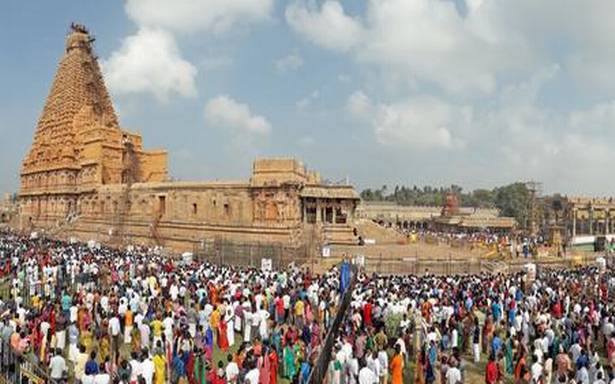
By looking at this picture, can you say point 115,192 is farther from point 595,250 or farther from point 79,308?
point 595,250

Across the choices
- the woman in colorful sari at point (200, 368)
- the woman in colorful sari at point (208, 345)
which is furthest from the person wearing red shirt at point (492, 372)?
the woman in colorful sari at point (208, 345)

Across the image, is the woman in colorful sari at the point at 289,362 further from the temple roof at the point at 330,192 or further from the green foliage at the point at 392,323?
the temple roof at the point at 330,192

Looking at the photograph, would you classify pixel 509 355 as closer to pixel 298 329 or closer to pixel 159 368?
pixel 298 329

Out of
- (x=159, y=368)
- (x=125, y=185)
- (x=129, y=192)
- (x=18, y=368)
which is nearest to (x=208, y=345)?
(x=159, y=368)

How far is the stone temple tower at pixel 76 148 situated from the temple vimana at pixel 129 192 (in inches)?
3.8

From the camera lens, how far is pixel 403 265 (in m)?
27.8

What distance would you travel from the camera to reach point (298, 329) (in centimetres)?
1409

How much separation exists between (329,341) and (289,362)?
0.91 metres

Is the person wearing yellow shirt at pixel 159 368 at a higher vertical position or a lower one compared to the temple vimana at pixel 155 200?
lower

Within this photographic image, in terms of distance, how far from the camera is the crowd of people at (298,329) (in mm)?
10242

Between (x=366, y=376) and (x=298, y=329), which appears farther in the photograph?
(x=298, y=329)

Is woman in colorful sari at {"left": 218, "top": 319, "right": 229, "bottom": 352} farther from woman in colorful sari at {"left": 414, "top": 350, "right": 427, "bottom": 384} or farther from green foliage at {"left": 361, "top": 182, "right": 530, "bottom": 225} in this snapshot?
green foliage at {"left": 361, "top": 182, "right": 530, "bottom": 225}

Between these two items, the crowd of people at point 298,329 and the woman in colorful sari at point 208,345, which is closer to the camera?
the crowd of people at point 298,329

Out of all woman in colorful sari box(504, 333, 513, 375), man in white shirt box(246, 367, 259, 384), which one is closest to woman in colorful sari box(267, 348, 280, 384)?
man in white shirt box(246, 367, 259, 384)
